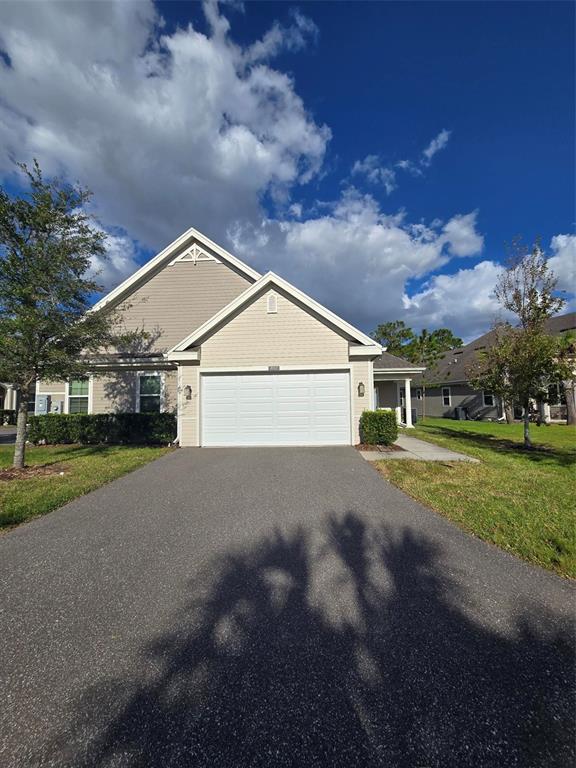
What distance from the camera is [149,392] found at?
1289cm

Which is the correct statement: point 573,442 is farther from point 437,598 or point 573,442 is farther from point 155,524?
point 155,524

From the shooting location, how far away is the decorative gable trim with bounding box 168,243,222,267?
1430 cm

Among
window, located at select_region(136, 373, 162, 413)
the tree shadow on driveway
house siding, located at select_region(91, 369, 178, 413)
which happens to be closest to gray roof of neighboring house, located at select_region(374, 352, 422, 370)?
window, located at select_region(136, 373, 162, 413)

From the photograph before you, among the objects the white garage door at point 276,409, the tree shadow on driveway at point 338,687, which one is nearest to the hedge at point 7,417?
the white garage door at point 276,409

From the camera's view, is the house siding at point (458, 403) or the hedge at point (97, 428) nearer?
the hedge at point (97, 428)

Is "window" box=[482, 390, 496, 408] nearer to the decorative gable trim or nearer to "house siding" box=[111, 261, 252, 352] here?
"house siding" box=[111, 261, 252, 352]

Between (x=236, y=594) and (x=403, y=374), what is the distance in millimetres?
14872

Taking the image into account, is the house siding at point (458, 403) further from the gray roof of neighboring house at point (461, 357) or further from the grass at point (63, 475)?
the grass at point (63, 475)

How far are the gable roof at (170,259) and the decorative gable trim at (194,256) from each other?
0.20 metres

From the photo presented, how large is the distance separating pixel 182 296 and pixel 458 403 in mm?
21476

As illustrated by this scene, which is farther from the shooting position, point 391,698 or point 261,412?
point 261,412

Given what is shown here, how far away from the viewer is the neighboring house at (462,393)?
21.8 metres

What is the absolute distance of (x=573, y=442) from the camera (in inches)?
468

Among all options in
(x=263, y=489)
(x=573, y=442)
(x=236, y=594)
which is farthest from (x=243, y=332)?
(x=573, y=442)
